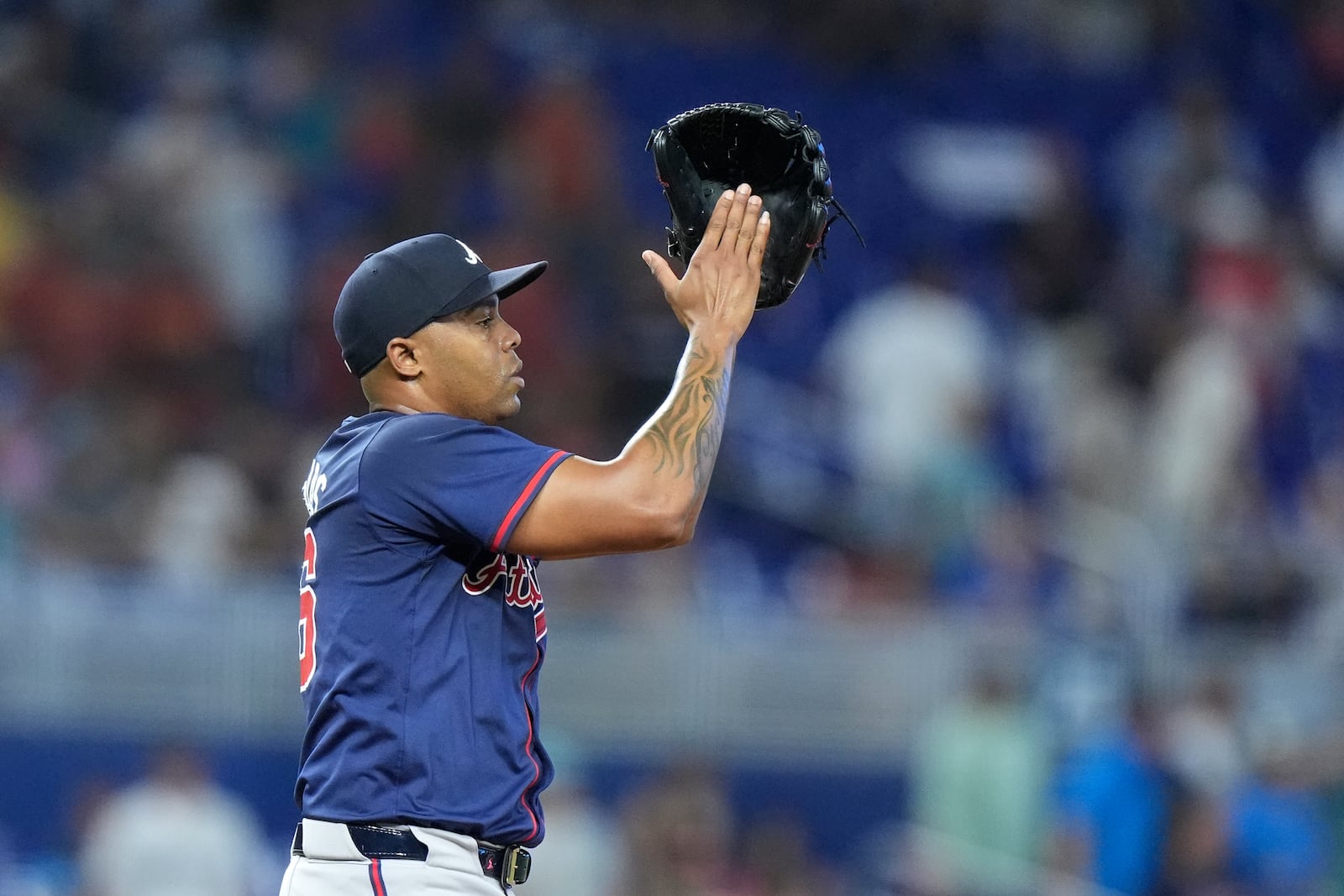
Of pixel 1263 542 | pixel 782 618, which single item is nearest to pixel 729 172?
pixel 782 618

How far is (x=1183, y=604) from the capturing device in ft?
30.6

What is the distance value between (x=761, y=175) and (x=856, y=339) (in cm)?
712

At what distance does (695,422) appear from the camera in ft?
11.0

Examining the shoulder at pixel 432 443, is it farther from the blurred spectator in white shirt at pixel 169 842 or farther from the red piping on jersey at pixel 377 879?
the blurred spectator in white shirt at pixel 169 842

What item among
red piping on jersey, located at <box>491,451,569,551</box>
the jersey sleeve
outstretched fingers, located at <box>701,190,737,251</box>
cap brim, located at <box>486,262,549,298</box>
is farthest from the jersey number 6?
outstretched fingers, located at <box>701,190,737,251</box>

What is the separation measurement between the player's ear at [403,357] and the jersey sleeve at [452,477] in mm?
127

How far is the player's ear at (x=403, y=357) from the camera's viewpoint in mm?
3512

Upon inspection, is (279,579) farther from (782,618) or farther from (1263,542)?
(1263,542)

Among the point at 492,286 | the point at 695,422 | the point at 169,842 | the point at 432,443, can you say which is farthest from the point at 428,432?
the point at 169,842

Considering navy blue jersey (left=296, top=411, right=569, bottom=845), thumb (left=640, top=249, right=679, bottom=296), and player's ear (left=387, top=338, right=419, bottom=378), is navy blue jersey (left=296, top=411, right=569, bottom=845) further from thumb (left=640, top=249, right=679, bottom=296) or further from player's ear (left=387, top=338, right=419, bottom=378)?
thumb (left=640, top=249, right=679, bottom=296)

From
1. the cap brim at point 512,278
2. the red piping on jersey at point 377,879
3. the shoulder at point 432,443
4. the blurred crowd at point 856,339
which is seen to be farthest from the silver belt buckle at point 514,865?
the blurred crowd at point 856,339

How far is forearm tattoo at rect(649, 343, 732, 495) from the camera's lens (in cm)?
329

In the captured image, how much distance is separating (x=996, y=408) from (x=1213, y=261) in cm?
159

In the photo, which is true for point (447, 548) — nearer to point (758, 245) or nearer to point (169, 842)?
point (758, 245)
